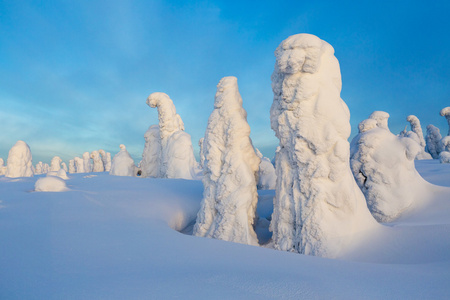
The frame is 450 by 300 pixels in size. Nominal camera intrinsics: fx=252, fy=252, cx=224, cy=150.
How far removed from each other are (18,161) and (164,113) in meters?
10.4

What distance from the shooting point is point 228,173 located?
15.9 ft

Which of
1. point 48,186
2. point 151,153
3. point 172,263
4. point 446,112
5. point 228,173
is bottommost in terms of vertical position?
point 172,263

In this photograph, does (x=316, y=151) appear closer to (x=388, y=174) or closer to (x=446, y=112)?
(x=388, y=174)

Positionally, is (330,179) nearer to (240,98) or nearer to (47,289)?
(240,98)

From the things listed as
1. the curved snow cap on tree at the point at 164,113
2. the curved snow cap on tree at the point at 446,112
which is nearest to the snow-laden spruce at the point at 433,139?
the curved snow cap on tree at the point at 446,112

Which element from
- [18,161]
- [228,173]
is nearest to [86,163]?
[18,161]

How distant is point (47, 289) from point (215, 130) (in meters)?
3.81

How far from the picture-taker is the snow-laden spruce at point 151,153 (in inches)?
535

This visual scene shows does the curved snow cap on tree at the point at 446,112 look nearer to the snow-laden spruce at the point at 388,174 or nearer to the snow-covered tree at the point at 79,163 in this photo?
the snow-laden spruce at the point at 388,174

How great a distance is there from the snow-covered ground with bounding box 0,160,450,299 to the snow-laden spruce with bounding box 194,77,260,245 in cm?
122

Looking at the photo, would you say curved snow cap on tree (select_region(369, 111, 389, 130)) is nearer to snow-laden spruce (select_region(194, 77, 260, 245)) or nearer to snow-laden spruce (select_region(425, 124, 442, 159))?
snow-laden spruce (select_region(194, 77, 260, 245))

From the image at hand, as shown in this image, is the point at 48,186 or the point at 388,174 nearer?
the point at 48,186

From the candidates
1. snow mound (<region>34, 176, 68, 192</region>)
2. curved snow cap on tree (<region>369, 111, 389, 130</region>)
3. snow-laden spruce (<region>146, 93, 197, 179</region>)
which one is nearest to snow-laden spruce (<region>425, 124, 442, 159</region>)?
curved snow cap on tree (<region>369, 111, 389, 130</region>)

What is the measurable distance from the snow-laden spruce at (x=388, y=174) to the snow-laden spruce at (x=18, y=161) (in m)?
18.3
